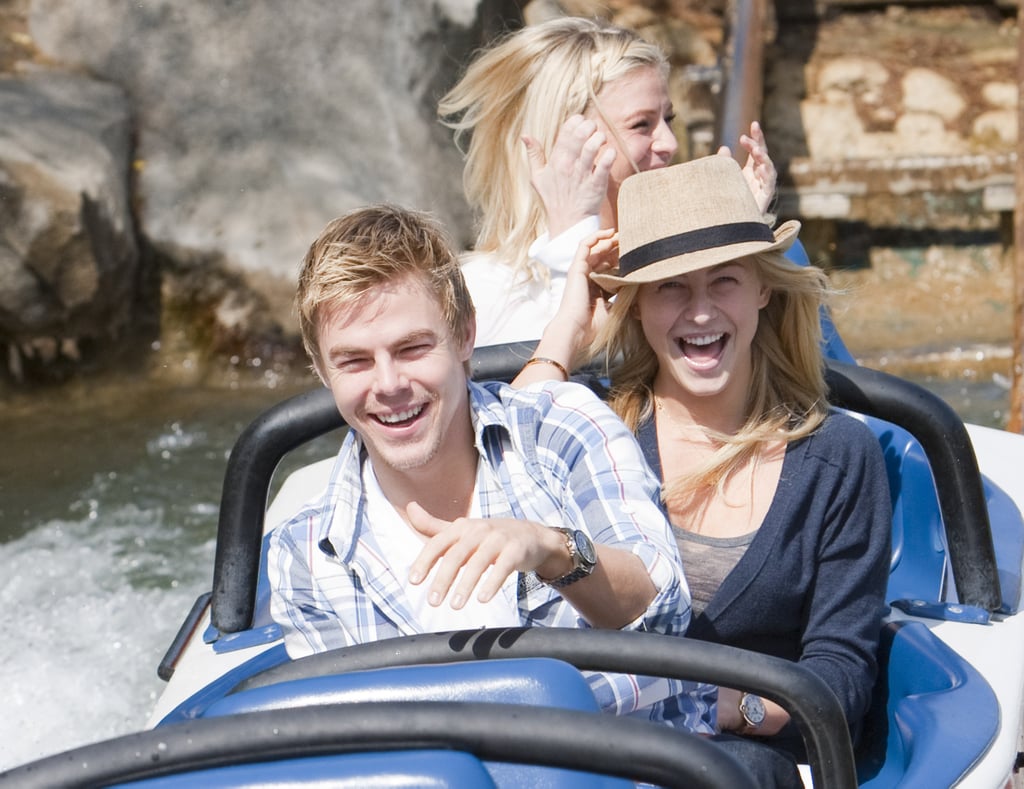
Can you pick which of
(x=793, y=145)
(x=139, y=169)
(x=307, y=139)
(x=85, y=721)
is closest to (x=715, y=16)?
(x=793, y=145)

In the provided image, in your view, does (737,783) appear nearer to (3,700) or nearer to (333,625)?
(333,625)

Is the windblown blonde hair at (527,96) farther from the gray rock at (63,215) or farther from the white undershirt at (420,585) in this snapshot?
the gray rock at (63,215)

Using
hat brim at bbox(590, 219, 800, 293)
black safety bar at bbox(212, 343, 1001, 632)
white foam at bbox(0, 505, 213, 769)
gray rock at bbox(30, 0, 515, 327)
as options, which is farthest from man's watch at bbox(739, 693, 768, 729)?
gray rock at bbox(30, 0, 515, 327)

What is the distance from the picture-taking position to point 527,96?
2.23m

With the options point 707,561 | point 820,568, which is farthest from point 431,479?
point 820,568

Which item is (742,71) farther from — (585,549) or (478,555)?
(478,555)

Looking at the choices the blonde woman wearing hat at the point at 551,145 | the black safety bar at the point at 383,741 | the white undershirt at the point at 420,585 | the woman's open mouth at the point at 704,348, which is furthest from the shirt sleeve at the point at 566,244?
the black safety bar at the point at 383,741

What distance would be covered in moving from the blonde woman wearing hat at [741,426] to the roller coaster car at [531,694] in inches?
4.1

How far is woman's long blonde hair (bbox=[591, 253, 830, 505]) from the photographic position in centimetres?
165

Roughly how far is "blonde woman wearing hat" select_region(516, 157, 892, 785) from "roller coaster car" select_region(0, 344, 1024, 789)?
103 millimetres

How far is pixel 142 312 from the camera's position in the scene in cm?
521

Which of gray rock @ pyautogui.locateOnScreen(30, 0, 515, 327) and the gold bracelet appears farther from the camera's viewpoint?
gray rock @ pyautogui.locateOnScreen(30, 0, 515, 327)

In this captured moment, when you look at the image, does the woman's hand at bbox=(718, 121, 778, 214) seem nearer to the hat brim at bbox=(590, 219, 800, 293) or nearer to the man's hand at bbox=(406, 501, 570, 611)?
the hat brim at bbox=(590, 219, 800, 293)

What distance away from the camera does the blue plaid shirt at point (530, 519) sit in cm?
136
